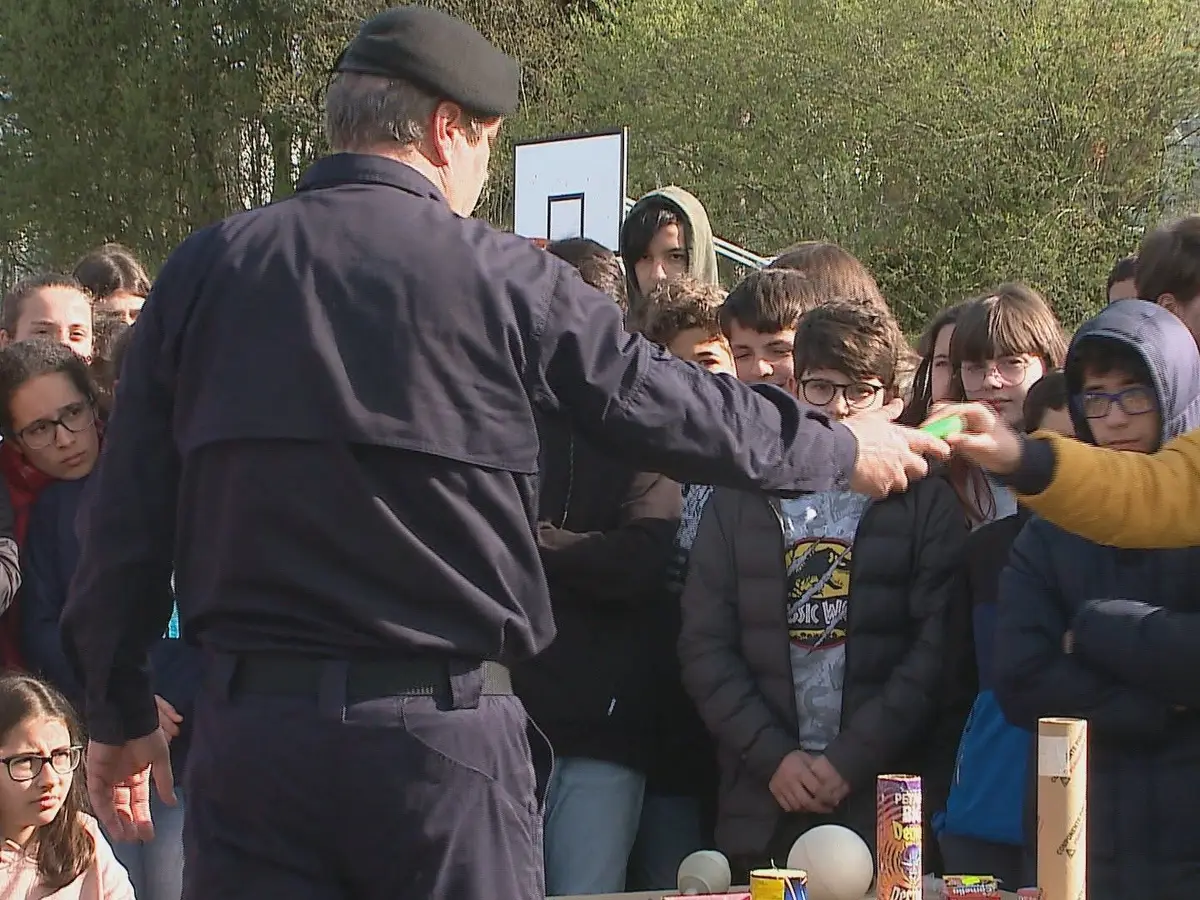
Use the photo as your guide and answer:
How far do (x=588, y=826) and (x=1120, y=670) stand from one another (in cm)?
133

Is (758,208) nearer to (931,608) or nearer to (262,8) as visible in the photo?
(262,8)

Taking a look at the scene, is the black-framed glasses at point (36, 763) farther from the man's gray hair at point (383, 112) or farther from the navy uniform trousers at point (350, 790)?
the man's gray hair at point (383, 112)

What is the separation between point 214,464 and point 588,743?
71.3 inches

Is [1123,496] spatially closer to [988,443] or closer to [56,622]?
[988,443]

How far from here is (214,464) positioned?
2.47 meters

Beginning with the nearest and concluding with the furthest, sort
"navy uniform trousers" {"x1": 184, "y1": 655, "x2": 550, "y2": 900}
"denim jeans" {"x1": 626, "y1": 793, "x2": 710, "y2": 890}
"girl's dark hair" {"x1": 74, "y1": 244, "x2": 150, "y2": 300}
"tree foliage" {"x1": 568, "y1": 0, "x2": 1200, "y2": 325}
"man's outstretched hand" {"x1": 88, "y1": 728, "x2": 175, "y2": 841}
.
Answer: "navy uniform trousers" {"x1": 184, "y1": 655, "x2": 550, "y2": 900}
"man's outstretched hand" {"x1": 88, "y1": 728, "x2": 175, "y2": 841}
"denim jeans" {"x1": 626, "y1": 793, "x2": 710, "y2": 890}
"girl's dark hair" {"x1": 74, "y1": 244, "x2": 150, "y2": 300}
"tree foliage" {"x1": 568, "y1": 0, "x2": 1200, "y2": 325}

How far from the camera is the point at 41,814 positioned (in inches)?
157

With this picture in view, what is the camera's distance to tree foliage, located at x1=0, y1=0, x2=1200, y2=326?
2358cm

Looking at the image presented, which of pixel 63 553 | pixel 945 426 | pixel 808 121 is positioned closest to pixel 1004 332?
pixel 945 426

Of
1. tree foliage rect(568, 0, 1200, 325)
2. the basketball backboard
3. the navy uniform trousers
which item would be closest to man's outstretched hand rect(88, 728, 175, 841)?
the navy uniform trousers

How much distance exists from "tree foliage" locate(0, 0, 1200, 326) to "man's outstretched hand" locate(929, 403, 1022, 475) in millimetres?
19829

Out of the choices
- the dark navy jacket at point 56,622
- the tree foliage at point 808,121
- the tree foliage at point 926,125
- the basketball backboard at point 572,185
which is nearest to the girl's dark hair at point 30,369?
the dark navy jacket at point 56,622

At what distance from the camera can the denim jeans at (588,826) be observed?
4.02 meters

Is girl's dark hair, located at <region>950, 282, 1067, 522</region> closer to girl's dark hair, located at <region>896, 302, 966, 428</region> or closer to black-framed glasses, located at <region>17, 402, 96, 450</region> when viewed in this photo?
girl's dark hair, located at <region>896, 302, 966, 428</region>
